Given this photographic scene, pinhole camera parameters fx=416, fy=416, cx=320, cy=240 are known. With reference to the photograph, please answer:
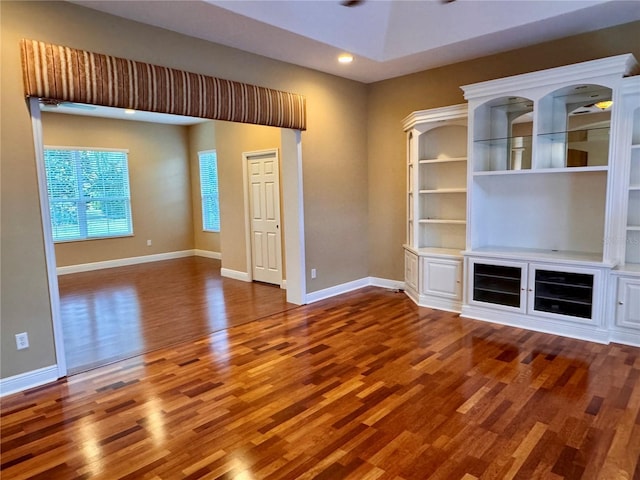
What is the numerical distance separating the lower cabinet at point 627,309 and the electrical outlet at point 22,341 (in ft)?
16.0

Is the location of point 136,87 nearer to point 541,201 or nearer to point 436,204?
point 436,204

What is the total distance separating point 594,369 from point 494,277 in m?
1.32

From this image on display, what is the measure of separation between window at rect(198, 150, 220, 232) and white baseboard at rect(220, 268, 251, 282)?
6.68 ft

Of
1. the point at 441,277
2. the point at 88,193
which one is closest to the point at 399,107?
the point at 441,277

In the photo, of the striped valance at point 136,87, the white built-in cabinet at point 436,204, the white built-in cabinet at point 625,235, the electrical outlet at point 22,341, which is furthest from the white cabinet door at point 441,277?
the electrical outlet at point 22,341

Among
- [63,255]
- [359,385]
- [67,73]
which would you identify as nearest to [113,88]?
[67,73]

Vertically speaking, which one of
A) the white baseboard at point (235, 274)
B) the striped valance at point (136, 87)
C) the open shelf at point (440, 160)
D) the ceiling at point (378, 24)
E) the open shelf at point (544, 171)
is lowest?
the white baseboard at point (235, 274)

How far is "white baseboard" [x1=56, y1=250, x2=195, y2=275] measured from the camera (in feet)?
25.5

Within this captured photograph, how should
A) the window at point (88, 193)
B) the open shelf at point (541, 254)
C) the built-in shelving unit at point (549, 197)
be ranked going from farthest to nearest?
the window at point (88, 193) < the open shelf at point (541, 254) < the built-in shelving unit at point (549, 197)

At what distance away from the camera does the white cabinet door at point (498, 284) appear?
4180 mm

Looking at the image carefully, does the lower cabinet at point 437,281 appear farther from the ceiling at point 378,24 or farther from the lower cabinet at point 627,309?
the ceiling at point 378,24

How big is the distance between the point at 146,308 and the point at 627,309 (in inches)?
204

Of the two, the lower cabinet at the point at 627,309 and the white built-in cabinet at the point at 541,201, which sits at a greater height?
the white built-in cabinet at the point at 541,201

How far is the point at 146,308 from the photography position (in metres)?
5.28
